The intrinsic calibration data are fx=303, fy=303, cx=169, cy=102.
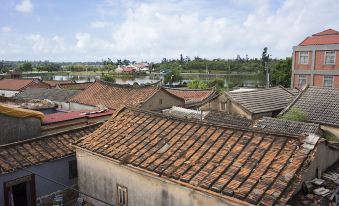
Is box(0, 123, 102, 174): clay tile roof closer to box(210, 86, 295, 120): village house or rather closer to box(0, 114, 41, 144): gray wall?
box(0, 114, 41, 144): gray wall

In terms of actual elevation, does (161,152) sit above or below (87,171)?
above

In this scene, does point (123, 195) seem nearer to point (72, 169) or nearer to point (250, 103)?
point (72, 169)

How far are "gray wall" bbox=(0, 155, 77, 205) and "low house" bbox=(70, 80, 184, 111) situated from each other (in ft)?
32.6

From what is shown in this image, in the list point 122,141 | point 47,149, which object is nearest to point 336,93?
point 122,141

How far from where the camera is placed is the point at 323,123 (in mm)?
18047

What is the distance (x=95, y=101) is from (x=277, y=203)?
20612 mm

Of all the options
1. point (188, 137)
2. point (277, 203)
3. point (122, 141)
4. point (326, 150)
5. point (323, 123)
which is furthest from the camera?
point (323, 123)

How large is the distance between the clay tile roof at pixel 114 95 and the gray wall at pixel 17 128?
886 cm

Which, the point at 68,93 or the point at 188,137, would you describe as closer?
the point at 188,137

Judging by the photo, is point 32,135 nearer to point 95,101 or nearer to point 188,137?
point 188,137

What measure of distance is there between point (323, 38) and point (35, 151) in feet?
123

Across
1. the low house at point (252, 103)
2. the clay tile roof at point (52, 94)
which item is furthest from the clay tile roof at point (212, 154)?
the clay tile roof at point (52, 94)

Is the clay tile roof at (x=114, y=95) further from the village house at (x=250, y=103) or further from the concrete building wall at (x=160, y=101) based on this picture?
the village house at (x=250, y=103)

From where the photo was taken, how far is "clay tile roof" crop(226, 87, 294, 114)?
22125 mm
